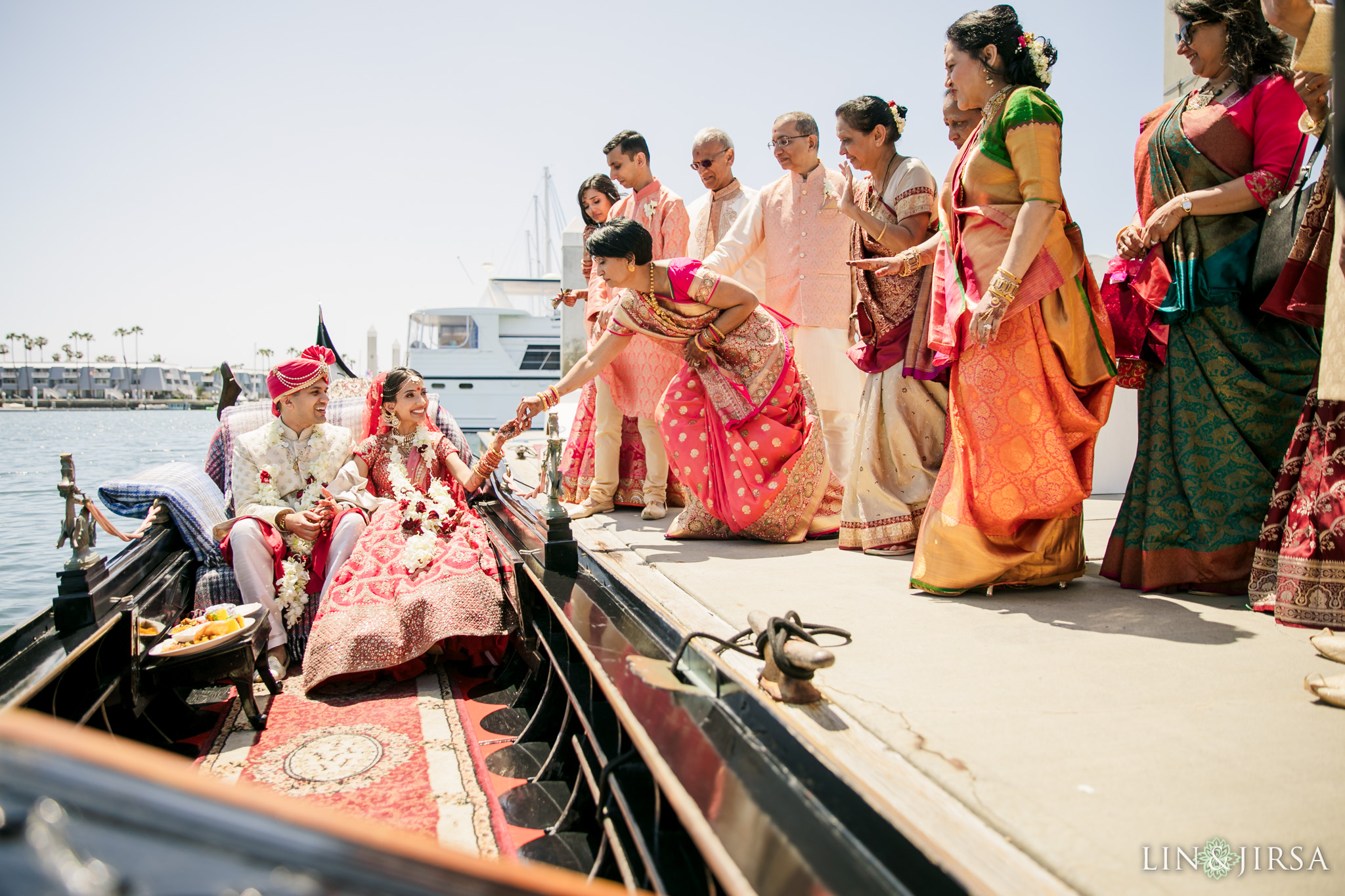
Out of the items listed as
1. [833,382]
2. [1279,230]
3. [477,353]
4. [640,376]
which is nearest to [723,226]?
[640,376]

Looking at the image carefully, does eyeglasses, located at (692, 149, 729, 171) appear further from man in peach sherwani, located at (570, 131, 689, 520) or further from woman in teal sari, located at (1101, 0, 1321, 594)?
woman in teal sari, located at (1101, 0, 1321, 594)

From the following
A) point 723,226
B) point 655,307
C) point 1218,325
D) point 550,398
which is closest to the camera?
point 1218,325

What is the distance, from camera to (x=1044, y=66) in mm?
2715

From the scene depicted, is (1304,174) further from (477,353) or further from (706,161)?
(477,353)

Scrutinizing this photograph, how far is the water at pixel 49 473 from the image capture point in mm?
7980

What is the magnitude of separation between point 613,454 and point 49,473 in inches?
855

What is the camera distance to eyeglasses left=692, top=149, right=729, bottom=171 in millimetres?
4734

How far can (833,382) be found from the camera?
4.50 m

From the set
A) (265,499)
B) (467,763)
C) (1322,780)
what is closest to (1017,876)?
(1322,780)

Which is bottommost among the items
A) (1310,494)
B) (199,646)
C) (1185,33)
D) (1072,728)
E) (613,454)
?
(199,646)

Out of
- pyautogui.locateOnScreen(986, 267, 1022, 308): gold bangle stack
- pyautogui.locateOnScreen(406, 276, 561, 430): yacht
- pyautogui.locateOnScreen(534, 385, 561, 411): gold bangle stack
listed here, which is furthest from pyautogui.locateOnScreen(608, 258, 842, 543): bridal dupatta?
pyautogui.locateOnScreen(406, 276, 561, 430): yacht

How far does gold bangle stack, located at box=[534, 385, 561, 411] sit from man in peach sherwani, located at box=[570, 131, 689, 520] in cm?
104

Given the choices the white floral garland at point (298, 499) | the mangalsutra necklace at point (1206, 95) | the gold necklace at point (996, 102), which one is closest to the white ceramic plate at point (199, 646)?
the white floral garland at point (298, 499)

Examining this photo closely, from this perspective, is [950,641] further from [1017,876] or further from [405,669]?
[405,669]
